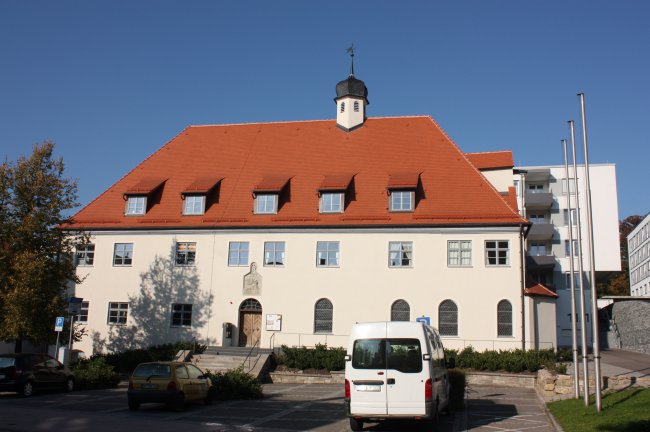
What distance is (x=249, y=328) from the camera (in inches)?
1309

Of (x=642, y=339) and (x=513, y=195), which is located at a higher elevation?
(x=513, y=195)

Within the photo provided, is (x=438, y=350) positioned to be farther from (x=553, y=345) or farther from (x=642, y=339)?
(x=642, y=339)

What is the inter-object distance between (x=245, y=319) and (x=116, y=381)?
348 inches

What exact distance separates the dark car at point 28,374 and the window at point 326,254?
14.0m

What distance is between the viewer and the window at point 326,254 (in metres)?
32.9

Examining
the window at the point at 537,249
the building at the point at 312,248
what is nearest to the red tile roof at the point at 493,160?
the building at the point at 312,248

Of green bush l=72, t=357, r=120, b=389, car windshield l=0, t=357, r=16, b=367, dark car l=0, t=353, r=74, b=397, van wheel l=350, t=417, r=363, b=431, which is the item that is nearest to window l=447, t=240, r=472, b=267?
green bush l=72, t=357, r=120, b=389

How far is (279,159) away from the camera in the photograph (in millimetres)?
37000

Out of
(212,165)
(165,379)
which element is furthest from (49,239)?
(212,165)

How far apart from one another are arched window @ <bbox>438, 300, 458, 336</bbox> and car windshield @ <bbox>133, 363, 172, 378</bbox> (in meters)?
16.3

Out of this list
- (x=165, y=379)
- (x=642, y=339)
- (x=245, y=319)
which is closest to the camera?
(x=165, y=379)

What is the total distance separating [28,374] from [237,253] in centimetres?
1405

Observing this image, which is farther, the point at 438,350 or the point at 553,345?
the point at 553,345

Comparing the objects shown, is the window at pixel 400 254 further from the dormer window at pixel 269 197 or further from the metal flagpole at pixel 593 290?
the metal flagpole at pixel 593 290
